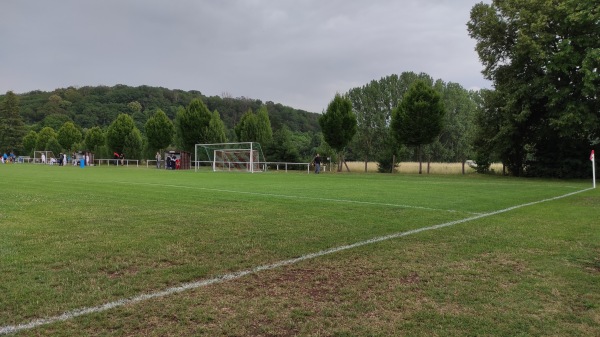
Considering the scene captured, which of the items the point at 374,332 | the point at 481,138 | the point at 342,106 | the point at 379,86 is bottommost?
the point at 374,332

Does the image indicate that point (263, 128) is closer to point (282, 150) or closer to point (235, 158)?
point (282, 150)

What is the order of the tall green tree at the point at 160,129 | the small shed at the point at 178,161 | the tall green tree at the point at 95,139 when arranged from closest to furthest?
the small shed at the point at 178,161, the tall green tree at the point at 160,129, the tall green tree at the point at 95,139

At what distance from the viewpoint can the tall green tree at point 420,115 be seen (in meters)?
33.3

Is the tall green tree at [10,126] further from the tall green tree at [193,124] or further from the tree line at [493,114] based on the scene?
the tall green tree at [193,124]

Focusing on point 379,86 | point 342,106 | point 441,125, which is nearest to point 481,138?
point 441,125

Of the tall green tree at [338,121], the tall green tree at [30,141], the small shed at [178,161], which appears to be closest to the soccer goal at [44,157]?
the tall green tree at [30,141]

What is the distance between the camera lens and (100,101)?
321 feet

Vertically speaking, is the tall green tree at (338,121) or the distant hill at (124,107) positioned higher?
the distant hill at (124,107)

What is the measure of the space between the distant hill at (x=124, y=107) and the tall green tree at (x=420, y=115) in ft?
157

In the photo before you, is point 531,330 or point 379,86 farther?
point 379,86

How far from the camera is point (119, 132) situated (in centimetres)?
6053

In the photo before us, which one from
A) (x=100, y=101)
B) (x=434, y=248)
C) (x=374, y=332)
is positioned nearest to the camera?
(x=374, y=332)

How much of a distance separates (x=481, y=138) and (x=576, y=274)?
26.8 meters

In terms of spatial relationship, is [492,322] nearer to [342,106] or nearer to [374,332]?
[374,332]
